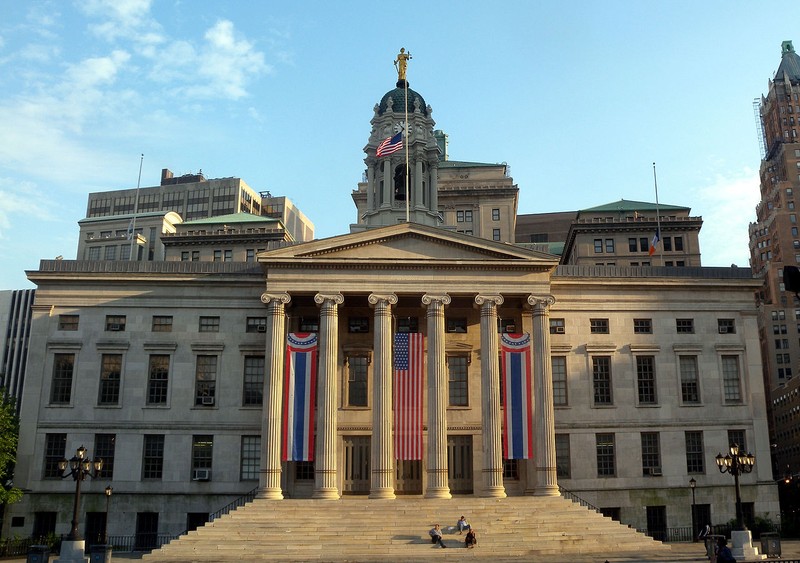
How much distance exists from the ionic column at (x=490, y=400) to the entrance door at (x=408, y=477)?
18.5 feet

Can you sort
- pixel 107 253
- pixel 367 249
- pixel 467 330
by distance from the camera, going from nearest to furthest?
pixel 367 249
pixel 467 330
pixel 107 253

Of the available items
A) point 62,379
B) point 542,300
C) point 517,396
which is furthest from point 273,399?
point 542,300

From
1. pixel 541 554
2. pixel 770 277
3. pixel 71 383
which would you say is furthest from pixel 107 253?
pixel 770 277

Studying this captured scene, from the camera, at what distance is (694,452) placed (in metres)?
53.9

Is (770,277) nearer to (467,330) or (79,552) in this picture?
(467,330)

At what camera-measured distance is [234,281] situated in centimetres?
5509

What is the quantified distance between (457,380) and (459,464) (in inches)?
213

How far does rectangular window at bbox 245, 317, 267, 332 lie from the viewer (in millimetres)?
54562

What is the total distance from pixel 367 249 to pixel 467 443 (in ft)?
46.3

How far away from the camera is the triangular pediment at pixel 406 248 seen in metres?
51.0

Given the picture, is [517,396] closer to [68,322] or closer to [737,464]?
[737,464]

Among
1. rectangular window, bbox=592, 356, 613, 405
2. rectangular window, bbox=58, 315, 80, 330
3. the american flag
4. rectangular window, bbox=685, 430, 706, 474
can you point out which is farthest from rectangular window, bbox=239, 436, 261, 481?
rectangular window, bbox=685, 430, 706, 474

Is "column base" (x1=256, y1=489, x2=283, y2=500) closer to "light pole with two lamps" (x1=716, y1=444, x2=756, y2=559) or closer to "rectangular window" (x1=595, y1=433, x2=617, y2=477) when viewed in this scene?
"rectangular window" (x1=595, y1=433, x2=617, y2=477)

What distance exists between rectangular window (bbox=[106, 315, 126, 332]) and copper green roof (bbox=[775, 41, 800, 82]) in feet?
467
